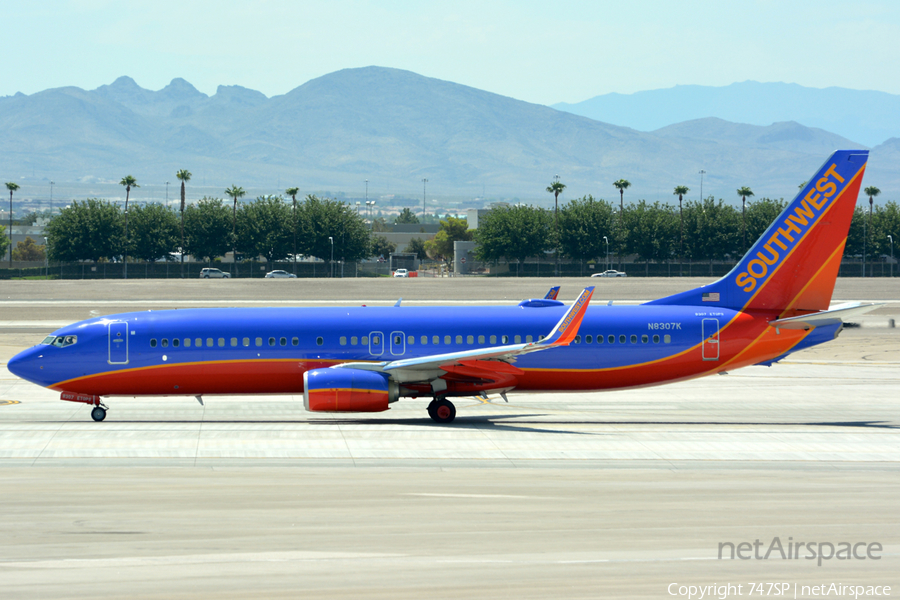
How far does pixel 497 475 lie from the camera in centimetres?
2242

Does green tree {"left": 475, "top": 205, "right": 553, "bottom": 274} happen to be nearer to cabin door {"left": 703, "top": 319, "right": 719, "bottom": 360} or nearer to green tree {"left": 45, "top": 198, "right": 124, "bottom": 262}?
green tree {"left": 45, "top": 198, "right": 124, "bottom": 262}

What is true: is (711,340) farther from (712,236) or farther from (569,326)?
(712,236)

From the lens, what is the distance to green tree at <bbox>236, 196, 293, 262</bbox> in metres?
152

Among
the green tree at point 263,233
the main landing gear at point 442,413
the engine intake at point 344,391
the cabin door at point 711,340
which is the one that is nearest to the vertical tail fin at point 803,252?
the cabin door at point 711,340

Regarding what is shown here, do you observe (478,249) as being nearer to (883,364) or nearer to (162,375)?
(883,364)

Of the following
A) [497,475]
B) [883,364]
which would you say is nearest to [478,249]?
[883,364]

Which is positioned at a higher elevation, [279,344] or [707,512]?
[279,344]

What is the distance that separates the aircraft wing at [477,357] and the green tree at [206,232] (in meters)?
127

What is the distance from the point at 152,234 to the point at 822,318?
13437 cm

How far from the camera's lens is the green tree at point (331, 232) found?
154 m

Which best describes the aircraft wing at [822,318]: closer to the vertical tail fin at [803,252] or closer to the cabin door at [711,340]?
the vertical tail fin at [803,252]

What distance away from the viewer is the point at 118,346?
30.8 meters

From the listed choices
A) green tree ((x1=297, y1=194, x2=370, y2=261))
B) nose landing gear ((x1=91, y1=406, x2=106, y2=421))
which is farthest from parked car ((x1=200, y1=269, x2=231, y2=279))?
nose landing gear ((x1=91, y1=406, x2=106, y2=421))

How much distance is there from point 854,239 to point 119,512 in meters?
164
